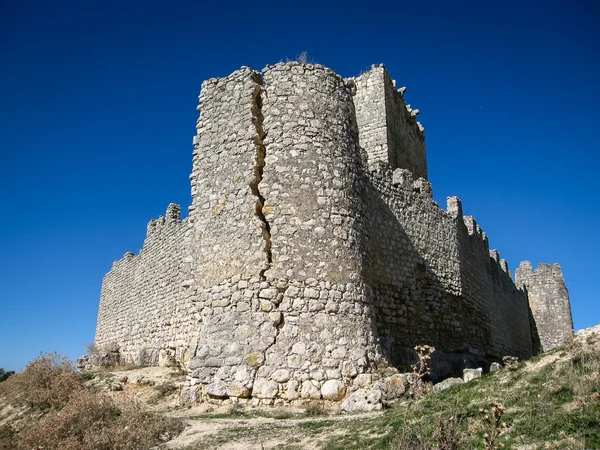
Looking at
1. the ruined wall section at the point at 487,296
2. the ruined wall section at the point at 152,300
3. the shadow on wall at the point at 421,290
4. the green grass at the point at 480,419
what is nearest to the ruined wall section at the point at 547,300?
the ruined wall section at the point at 487,296

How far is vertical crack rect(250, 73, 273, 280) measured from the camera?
9.21 m

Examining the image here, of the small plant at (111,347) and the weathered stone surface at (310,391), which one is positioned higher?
the small plant at (111,347)

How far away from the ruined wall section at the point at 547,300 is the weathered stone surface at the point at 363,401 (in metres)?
23.2

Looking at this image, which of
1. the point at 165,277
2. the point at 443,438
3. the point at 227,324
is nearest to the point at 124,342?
the point at 165,277

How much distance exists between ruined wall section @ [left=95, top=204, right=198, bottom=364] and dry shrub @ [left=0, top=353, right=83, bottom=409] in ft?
8.86

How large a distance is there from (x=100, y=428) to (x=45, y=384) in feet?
15.6

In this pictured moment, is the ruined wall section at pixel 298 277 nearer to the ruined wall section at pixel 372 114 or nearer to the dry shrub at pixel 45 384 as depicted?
the dry shrub at pixel 45 384

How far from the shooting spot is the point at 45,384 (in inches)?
439

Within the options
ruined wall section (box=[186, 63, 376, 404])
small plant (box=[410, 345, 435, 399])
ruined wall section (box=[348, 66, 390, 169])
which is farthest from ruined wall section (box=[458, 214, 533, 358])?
small plant (box=[410, 345, 435, 399])

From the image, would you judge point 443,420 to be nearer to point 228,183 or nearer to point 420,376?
point 420,376

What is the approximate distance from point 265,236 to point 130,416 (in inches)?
140

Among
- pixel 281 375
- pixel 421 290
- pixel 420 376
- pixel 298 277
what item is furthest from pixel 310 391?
pixel 421 290

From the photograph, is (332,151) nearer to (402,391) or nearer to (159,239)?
(402,391)

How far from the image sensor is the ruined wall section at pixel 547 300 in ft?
93.0
